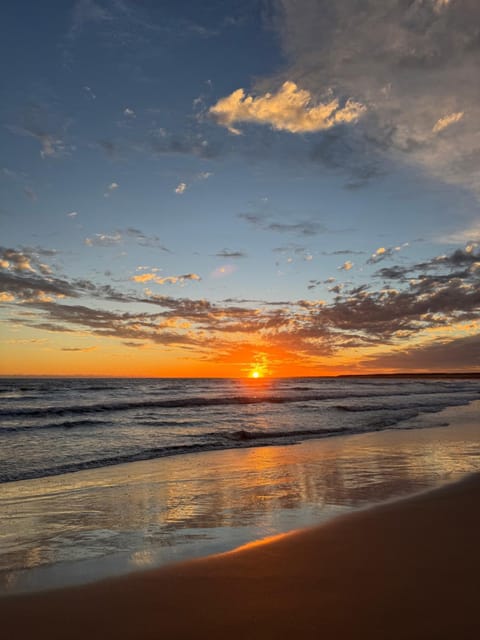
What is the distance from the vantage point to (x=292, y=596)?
387 centimetres

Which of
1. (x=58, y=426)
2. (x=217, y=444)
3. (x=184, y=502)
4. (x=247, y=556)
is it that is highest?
(x=247, y=556)

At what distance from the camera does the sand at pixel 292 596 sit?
3371 mm

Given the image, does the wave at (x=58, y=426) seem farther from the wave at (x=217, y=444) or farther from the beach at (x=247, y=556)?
the beach at (x=247, y=556)

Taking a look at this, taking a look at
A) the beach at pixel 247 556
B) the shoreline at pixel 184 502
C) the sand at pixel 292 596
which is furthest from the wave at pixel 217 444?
→ the sand at pixel 292 596

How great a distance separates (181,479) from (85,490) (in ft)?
6.48

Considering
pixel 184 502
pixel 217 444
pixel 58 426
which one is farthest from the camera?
pixel 58 426

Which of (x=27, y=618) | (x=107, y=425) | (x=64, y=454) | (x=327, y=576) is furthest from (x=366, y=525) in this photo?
(x=107, y=425)

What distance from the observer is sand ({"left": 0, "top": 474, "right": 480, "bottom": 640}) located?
3.37m

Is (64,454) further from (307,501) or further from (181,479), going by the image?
(307,501)

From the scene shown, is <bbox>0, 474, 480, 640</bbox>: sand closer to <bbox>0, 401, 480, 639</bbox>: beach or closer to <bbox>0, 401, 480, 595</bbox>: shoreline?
<bbox>0, 401, 480, 639</bbox>: beach

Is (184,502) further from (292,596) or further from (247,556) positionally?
(292,596)

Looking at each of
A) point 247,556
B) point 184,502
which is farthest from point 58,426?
point 247,556

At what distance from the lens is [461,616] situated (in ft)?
11.3

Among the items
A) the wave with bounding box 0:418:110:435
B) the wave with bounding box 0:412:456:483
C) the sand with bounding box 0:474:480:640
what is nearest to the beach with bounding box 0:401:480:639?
the sand with bounding box 0:474:480:640
